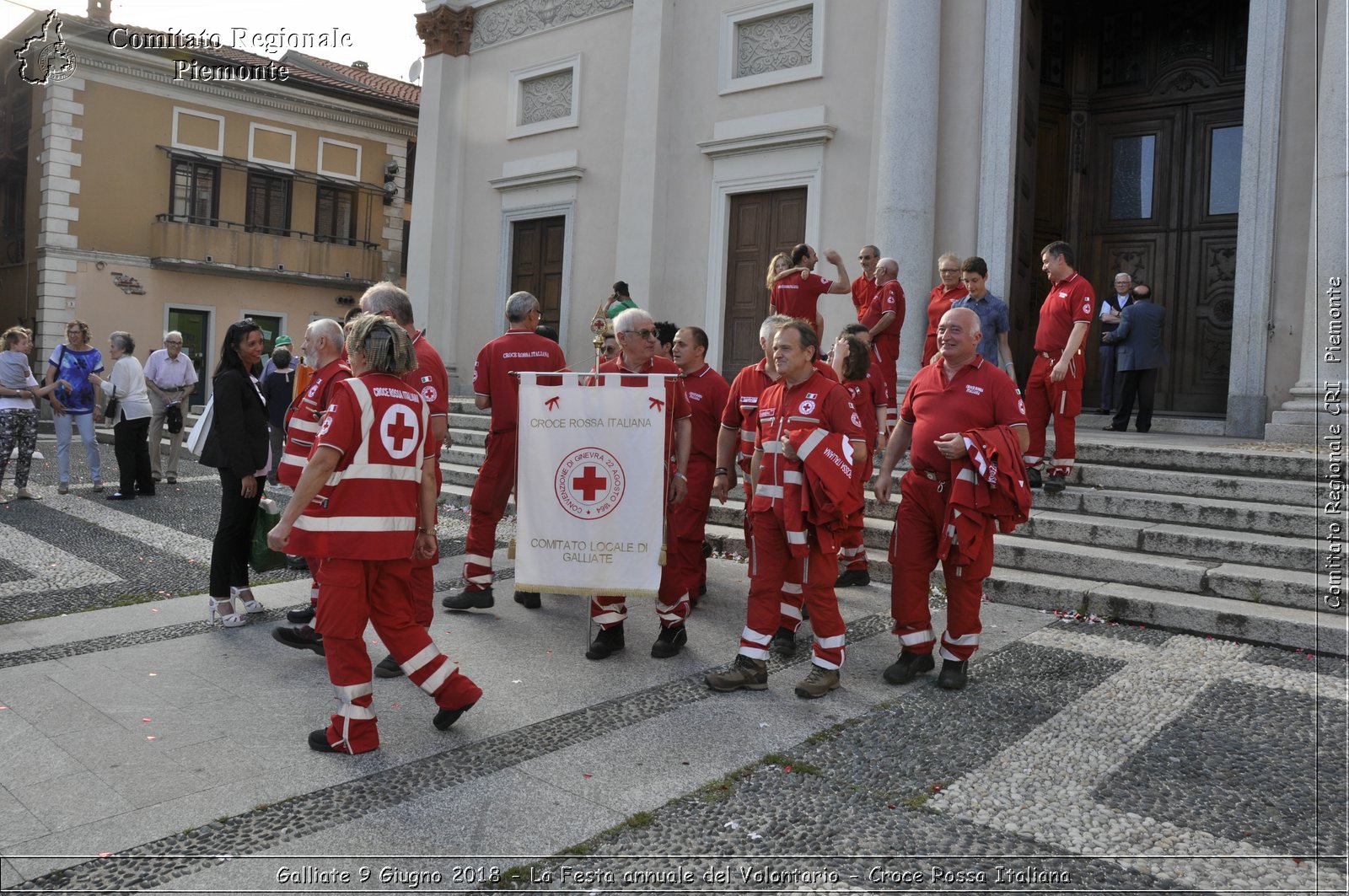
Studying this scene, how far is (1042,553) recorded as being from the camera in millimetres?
7141

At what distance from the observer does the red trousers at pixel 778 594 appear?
16.4 ft

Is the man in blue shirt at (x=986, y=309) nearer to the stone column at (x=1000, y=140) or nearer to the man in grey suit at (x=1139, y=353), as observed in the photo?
the man in grey suit at (x=1139, y=353)

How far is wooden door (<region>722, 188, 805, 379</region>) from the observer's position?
45.1 feet

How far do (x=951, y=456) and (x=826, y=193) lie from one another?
8.85m

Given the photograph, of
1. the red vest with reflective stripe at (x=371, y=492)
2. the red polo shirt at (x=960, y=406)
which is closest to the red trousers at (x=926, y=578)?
the red polo shirt at (x=960, y=406)

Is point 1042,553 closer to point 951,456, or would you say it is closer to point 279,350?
point 951,456

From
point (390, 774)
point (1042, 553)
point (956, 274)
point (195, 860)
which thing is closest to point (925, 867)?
point (390, 774)

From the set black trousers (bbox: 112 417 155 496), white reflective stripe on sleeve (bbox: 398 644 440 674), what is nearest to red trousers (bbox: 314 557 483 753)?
white reflective stripe on sleeve (bbox: 398 644 440 674)

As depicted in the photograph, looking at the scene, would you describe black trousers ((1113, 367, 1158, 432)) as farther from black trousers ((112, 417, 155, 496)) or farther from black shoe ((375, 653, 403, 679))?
black trousers ((112, 417, 155, 496))

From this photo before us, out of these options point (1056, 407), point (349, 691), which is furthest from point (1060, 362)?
point (349, 691)

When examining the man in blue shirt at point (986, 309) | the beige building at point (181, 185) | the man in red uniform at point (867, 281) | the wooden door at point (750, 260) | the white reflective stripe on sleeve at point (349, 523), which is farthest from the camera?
the beige building at point (181, 185)

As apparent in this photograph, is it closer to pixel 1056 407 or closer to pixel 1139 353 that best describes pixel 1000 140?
pixel 1139 353

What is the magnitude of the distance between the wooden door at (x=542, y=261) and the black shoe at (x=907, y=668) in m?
12.1

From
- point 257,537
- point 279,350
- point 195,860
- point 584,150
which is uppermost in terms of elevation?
point 584,150
